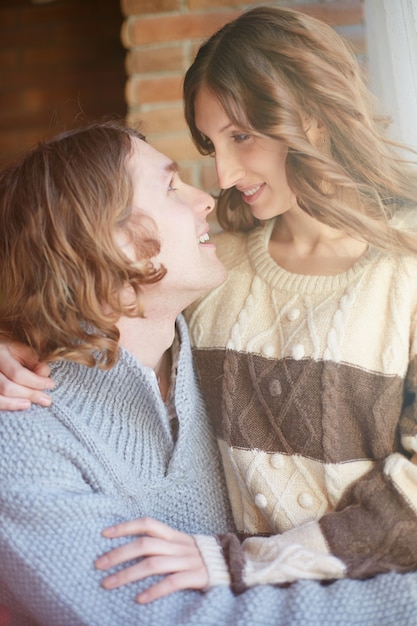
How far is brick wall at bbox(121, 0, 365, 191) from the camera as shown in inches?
76.9

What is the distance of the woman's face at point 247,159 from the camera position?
1.29 m

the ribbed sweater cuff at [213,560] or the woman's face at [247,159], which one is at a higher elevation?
the woman's face at [247,159]

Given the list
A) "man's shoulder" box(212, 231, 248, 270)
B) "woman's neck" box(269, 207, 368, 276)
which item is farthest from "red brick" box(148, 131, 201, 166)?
"woman's neck" box(269, 207, 368, 276)

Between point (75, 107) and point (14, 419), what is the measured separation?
2.53m

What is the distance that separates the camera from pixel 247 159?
1.31 m

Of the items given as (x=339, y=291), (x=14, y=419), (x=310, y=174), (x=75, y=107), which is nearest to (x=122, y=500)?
(x=14, y=419)

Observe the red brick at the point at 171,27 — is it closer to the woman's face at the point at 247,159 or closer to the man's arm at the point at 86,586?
the woman's face at the point at 247,159

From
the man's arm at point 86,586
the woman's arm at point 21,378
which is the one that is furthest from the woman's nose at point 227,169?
the man's arm at point 86,586

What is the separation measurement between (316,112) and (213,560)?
0.78m

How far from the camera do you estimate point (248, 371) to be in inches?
51.4

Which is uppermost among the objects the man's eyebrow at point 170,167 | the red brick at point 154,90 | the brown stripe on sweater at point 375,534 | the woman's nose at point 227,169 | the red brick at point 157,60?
the red brick at point 157,60

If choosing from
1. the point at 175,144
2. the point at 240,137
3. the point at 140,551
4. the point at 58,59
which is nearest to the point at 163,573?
the point at 140,551

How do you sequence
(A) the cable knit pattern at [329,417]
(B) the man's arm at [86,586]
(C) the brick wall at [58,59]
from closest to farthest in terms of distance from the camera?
(B) the man's arm at [86,586]
(A) the cable knit pattern at [329,417]
(C) the brick wall at [58,59]

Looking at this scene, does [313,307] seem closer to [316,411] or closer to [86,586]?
[316,411]
